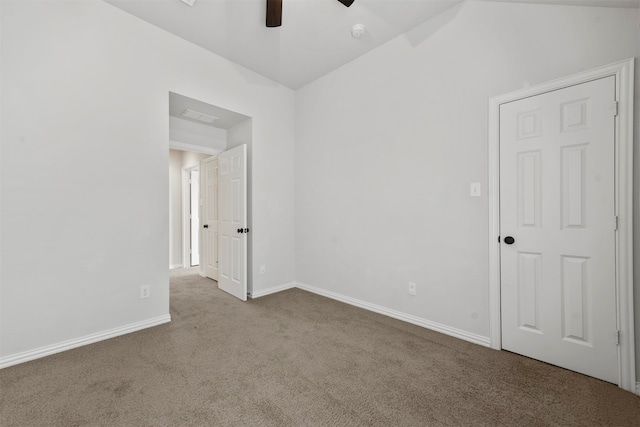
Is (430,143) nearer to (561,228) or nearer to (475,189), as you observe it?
(475,189)

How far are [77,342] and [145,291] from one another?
621 mm

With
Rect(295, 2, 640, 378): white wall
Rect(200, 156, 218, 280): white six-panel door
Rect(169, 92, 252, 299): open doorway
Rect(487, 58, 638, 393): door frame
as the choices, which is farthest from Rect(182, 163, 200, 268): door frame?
Rect(487, 58, 638, 393): door frame

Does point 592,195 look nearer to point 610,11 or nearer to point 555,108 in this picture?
point 555,108

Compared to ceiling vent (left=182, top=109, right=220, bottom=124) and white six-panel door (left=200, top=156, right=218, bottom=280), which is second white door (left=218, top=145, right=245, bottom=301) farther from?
ceiling vent (left=182, top=109, right=220, bottom=124)

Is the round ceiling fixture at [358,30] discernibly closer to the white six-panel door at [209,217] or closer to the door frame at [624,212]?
the door frame at [624,212]

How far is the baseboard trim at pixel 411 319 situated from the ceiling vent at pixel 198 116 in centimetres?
280

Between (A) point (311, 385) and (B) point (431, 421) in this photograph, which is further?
(A) point (311, 385)

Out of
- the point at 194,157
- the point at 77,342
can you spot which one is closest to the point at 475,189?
the point at 77,342

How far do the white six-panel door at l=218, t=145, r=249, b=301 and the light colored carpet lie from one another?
42.4 inches

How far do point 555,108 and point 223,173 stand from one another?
3809 mm

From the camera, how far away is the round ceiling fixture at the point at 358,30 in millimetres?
2805

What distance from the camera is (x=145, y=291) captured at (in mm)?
2766

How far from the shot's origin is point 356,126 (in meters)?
3.38

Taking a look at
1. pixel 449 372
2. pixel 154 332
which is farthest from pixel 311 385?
pixel 154 332
